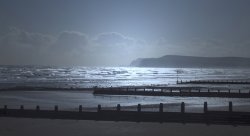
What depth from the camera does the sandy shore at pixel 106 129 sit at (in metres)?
18.9

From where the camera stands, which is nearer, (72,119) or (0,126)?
(0,126)

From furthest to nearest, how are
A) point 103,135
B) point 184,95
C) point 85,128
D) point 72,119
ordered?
point 184,95, point 72,119, point 85,128, point 103,135

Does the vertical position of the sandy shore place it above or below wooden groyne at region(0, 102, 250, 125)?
below

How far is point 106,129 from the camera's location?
1998 centimetres

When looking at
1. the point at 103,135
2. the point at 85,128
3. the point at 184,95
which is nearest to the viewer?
the point at 103,135

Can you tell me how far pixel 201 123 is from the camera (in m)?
20.9

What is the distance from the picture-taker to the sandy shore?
62.0 ft

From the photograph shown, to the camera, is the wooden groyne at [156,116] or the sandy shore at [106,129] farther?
the wooden groyne at [156,116]

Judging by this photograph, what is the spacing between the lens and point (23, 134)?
18.8 meters

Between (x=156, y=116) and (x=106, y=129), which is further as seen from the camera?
(x=156, y=116)

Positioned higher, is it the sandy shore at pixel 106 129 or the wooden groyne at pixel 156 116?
the wooden groyne at pixel 156 116

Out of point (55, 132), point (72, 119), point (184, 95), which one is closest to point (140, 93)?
point (184, 95)

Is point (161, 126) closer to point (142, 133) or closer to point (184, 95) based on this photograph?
point (142, 133)

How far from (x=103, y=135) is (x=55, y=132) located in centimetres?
259
